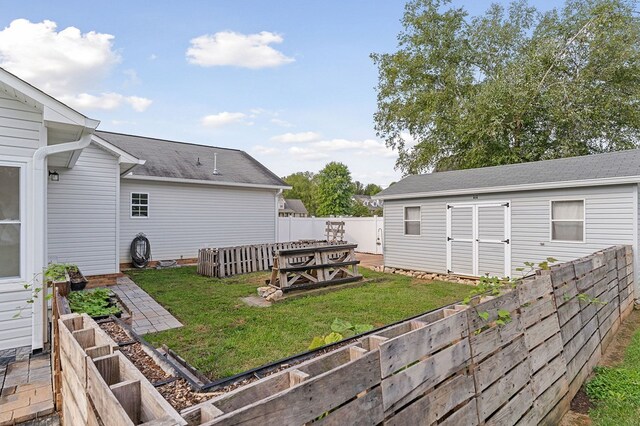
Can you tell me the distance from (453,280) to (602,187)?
387cm

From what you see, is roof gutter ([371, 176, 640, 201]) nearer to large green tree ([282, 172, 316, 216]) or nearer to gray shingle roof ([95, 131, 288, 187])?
gray shingle roof ([95, 131, 288, 187])

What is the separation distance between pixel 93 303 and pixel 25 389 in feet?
3.50

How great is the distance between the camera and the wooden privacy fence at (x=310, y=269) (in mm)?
7543

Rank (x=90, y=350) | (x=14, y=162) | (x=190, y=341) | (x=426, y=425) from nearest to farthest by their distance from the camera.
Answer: (x=90, y=350), (x=426, y=425), (x=14, y=162), (x=190, y=341)

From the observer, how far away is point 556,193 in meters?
7.88

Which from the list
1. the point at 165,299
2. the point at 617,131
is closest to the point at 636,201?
the point at 165,299

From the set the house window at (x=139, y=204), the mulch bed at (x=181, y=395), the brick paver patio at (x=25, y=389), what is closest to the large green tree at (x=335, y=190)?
the house window at (x=139, y=204)

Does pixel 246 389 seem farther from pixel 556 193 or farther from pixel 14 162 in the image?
pixel 556 193

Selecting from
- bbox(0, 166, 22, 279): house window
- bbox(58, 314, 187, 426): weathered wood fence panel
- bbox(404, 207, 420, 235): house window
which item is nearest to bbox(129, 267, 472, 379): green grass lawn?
bbox(404, 207, 420, 235): house window

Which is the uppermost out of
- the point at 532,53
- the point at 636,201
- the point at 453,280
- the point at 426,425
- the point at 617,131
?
the point at 532,53

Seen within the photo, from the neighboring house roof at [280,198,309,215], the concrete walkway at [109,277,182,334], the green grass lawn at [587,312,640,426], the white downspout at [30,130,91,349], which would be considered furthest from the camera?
the neighboring house roof at [280,198,309,215]

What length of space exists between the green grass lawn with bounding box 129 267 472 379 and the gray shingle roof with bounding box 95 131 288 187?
12.7ft

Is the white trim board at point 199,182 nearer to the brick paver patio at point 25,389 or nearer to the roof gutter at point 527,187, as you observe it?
the roof gutter at point 527,187

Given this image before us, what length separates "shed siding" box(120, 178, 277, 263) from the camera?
11.2 m
